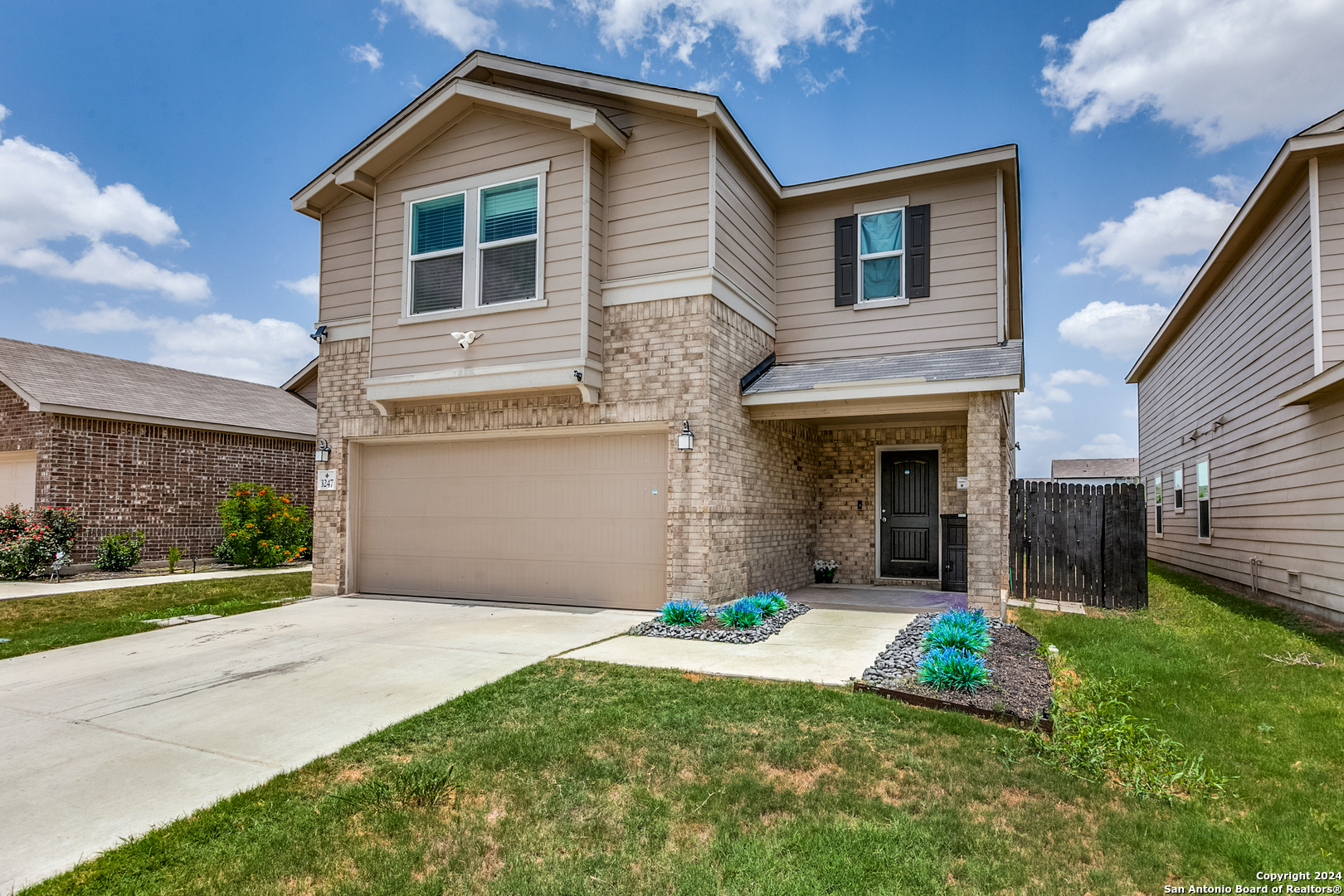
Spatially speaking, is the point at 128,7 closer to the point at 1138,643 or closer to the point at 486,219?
the point at 486,219

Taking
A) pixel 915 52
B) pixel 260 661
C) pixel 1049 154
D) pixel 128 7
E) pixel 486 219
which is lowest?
pixel 260 661

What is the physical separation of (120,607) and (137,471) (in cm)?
603

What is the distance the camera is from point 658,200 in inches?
351

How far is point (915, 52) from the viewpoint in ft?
38.7

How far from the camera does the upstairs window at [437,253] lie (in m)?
9.77

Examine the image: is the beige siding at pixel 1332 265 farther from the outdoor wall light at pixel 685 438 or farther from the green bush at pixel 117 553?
the green bush at pixel 117 553

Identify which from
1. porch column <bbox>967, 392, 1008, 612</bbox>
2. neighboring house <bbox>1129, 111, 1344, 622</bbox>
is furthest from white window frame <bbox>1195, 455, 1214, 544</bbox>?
porch column <bbox>967, 392, 1008, 612</bbox>

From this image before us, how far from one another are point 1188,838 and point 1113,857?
0.44 m

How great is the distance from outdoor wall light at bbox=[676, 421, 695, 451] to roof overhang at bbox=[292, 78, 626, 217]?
363 centimetres

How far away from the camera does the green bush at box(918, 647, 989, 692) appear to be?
5.08m

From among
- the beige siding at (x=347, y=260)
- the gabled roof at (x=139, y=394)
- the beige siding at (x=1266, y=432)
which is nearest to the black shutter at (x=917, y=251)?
the beige siding at (x=1266, y=432)

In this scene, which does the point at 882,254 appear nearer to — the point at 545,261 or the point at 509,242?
the point at 545,261

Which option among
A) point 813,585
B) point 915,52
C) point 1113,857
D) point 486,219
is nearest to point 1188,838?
point 1113,857

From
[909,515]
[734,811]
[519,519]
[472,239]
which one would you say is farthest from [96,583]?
[909,515]
